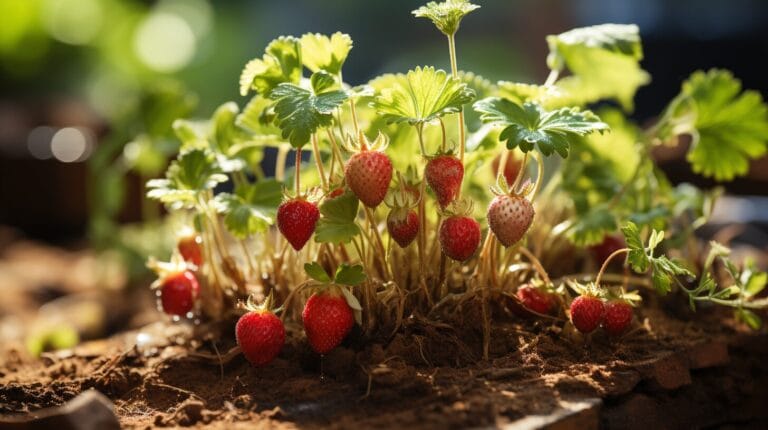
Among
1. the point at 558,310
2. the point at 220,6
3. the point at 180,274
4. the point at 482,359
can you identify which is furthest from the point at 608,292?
the point at 220,6

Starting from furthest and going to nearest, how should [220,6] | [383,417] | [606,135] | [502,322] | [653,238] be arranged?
[220,6] < [606,135] < [502,322] < [653,238] < [383,417]

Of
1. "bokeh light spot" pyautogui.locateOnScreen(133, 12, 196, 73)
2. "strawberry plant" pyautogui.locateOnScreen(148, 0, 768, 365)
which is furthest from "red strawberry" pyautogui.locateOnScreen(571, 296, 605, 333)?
"bokeh light spot" pyautogui.locateOnScreen(133, 12, 196, 73)

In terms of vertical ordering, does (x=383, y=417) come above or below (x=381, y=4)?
below

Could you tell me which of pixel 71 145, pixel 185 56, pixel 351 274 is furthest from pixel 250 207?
pixel 185 56

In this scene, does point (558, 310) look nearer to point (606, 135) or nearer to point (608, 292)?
point (608, 292)

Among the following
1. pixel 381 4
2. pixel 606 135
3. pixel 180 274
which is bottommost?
pixel 180 274

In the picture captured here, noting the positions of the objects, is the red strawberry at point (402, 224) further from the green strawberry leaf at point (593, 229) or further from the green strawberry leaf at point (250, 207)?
the green strawberry leaf at point (593, 229)
